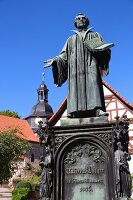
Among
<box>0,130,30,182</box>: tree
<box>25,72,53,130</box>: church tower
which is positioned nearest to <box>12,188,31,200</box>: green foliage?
<box>0,130,30,182</box>: tree

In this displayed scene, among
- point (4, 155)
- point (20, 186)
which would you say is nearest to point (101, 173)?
point (4, 155)

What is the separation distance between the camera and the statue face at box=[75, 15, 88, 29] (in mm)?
9109

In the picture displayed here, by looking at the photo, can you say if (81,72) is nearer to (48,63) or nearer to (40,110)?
(48,63)

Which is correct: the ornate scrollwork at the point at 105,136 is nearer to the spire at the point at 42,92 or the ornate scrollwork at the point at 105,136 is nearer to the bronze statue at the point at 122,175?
the bronze statue at the point at 122,175

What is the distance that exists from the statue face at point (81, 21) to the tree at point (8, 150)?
2228cm

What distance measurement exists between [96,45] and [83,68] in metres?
0.62

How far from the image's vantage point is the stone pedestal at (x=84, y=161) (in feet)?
24.9

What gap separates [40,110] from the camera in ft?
238

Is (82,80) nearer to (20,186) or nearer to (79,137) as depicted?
(79,137)

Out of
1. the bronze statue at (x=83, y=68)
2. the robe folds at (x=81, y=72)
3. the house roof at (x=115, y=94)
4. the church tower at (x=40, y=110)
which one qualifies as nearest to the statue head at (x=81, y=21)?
the bronze statue at (x=83, y=68)

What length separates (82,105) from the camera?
8383mm

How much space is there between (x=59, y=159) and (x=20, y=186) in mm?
27340

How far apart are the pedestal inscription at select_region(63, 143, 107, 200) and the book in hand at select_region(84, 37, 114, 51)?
226 centimetres

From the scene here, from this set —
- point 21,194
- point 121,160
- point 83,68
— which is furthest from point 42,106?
point 121,160
